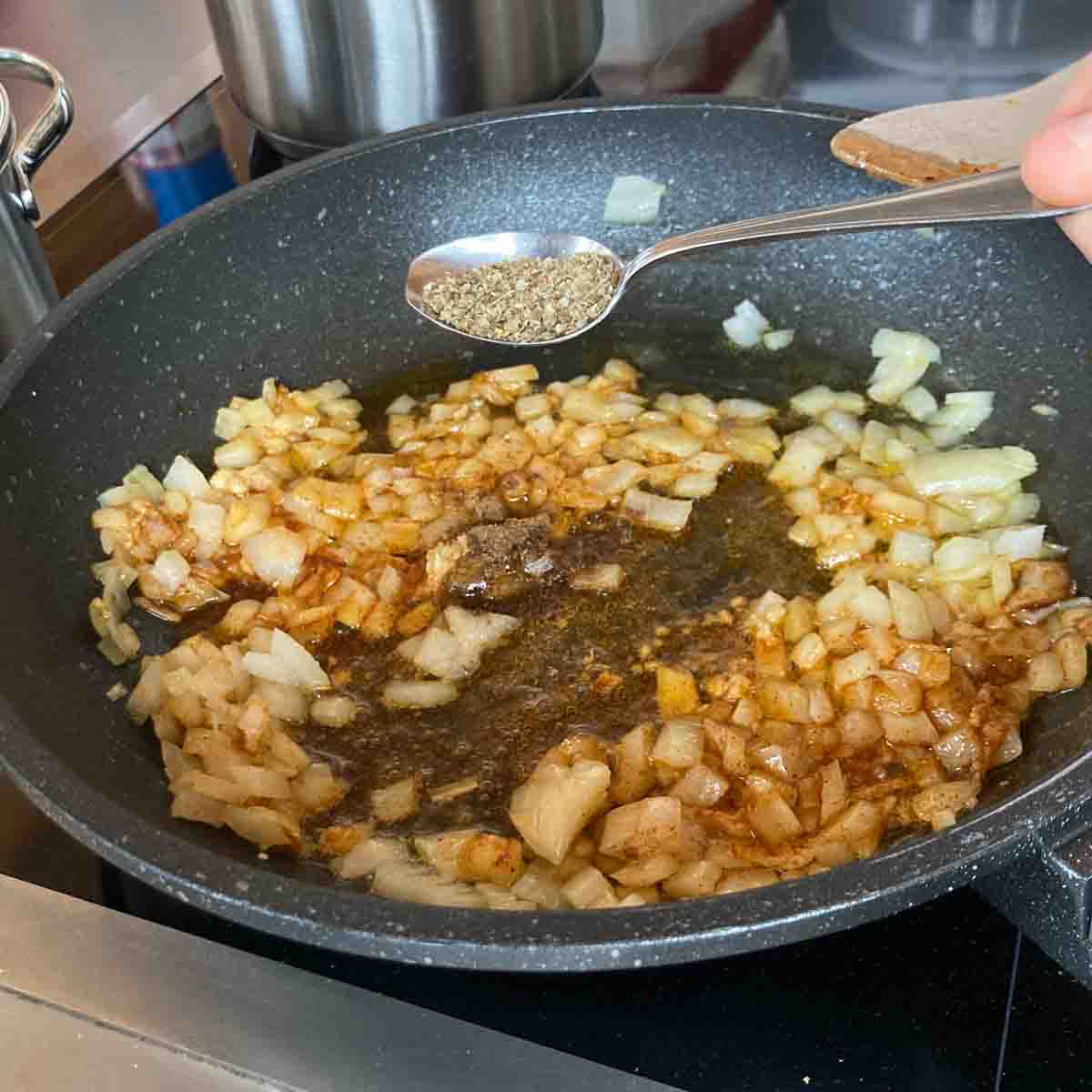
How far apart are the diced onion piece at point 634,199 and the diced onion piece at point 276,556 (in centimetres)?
50

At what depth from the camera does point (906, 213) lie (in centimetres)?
101

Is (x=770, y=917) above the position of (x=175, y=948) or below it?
above

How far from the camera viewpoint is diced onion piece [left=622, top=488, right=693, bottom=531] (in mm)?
1172

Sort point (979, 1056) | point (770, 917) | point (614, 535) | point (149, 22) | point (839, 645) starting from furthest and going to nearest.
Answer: point (149, 22) < point (614, 535) < point (839, 645) < point (979, 1056) < point (770, 917)

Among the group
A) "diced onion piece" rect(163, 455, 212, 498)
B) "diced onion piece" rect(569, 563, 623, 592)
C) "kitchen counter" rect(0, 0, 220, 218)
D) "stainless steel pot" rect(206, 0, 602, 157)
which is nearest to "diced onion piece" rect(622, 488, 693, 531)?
"diced onion piece" rect(569, 563, 623, 592)

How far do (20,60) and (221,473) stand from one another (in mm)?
419

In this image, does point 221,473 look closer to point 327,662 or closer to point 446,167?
point 327,662

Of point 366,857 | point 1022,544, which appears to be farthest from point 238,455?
point 1022,544

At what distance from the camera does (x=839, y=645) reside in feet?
3.43

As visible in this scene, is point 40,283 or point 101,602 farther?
point 40,283

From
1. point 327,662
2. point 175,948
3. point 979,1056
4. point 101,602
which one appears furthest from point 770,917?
point 101,602

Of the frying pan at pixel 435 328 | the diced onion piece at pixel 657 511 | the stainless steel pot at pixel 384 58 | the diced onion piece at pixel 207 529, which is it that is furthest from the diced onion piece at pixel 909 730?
the stainless steel pot at pixel 384 58

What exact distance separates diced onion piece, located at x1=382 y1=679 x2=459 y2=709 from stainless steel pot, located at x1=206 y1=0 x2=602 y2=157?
0.64m

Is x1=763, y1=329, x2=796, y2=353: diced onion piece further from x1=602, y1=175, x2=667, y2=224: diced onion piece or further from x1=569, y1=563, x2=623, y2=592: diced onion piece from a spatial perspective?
x1=569, y1=563, x2=623, y2=592: diced onion piece
